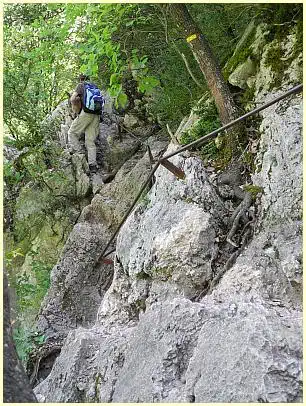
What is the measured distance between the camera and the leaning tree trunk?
6.20 m

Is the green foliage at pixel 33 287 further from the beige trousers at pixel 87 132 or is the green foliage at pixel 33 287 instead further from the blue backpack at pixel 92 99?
the blue backpack at pixel 92 99

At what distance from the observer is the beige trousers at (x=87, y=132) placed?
448 inches

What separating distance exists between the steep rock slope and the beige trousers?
17.5 feet

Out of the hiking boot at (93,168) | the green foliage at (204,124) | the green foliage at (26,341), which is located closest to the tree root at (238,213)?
the green foliage at (204,124)

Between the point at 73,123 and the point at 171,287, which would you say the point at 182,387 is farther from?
the point at 73,123

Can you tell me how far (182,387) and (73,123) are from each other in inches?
341

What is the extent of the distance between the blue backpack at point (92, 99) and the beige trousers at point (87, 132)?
0.47 meters

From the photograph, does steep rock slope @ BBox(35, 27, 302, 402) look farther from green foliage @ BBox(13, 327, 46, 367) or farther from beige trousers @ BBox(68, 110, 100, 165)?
beige trousers @ BBox(68, 110, 100, 165)

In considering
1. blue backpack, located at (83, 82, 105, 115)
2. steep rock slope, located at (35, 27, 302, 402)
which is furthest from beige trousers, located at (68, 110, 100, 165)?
steep rock slope, located at (35, 27, 302, 402)

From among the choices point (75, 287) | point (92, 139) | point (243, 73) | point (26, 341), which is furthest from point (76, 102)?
point (26, 341)

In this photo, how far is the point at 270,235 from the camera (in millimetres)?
4750

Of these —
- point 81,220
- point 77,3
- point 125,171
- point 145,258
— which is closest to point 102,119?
point 125,171

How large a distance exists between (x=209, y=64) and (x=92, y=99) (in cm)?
493

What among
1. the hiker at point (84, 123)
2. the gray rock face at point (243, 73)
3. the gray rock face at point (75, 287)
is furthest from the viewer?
the hiker at point (84, 123)
